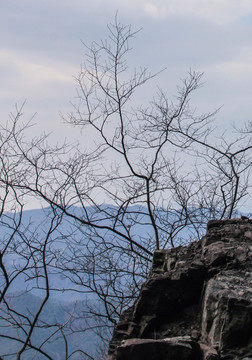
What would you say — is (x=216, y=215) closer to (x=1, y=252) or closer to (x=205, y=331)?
(x=1, y=252)

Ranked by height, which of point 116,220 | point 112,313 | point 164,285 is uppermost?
point 116,220

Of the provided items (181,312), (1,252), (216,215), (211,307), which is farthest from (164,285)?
(216,215)

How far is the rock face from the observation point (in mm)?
2807

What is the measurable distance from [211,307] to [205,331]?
157 millimetres

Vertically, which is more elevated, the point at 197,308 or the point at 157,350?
the point at 197,308

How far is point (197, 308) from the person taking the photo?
3373 millimetres

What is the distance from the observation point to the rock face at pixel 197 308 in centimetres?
281

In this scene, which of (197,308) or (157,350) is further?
(197,308)

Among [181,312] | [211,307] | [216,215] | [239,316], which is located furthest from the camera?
[216,215]

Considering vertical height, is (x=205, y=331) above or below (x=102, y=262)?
below

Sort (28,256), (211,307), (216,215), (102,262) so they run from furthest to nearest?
(216,215)
(102,262)
(28,256)
(211,307)

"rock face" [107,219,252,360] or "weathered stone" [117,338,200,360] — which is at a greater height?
"rock face" [107,219,252,360]

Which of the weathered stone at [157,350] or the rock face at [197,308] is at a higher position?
the rock face at [197,308]

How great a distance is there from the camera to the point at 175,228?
32.8 ft
